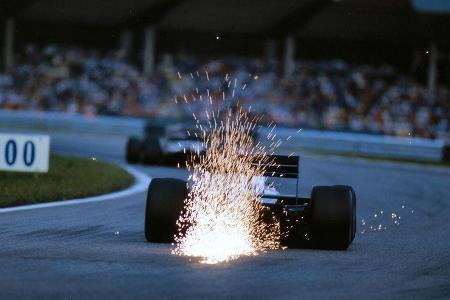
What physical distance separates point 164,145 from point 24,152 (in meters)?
8.77

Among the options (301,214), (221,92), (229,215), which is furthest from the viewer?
(221,92)

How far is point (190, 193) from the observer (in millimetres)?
9742

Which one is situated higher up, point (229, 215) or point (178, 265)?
point (229, 215)

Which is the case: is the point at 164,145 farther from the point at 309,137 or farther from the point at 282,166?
the point at 282,166

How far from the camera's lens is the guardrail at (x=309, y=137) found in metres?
32.1

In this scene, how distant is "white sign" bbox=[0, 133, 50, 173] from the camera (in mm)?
15695

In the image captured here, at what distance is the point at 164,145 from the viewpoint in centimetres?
2456

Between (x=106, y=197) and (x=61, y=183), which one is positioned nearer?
(x=106, y=197)

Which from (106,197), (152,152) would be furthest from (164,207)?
(152,152)

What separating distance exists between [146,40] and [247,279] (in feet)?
118

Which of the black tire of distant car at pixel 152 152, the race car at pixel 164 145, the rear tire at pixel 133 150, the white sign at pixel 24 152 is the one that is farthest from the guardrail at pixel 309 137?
the white sign at pixel 24 152

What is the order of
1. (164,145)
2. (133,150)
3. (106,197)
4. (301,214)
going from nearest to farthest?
(301,214) → (106,197) → (164,145) → (133,150)

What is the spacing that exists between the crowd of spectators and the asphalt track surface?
22.4 meters

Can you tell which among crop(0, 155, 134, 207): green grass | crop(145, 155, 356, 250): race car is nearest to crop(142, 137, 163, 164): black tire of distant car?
crop(0, 155, 134, 207): green grass
